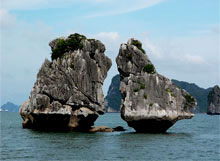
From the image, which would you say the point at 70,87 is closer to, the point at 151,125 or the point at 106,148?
the point at 151,125

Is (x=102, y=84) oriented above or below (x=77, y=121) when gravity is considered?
above

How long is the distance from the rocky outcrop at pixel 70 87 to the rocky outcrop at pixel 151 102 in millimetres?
5957

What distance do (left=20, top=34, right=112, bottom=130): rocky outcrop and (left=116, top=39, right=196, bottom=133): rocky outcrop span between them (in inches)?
235

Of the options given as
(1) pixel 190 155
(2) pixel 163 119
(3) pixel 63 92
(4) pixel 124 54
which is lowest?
(1) pixel 190 155

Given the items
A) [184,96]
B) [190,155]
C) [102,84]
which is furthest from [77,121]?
[190,155]

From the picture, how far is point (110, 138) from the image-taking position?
150 feet

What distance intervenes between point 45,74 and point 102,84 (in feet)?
27.9

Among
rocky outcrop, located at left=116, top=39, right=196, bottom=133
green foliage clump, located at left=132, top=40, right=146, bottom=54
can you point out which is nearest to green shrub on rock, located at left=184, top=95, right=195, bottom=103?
rocky outcrop, located at left=116, top=39, right=196, bottom=133

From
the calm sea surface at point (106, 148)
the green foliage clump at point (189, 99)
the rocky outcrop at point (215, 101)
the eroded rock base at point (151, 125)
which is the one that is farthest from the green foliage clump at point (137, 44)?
the rocky outcrop at point (215, 101)

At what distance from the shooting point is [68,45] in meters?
57.1

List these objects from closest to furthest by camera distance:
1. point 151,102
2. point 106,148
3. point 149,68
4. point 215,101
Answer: point 106,148 → point 151,102 → point 149,68 → point 215,101

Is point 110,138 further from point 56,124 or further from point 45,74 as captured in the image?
point 45,74

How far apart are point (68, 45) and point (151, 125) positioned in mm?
17712

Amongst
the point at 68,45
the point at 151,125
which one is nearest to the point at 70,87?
the point at 68,45
